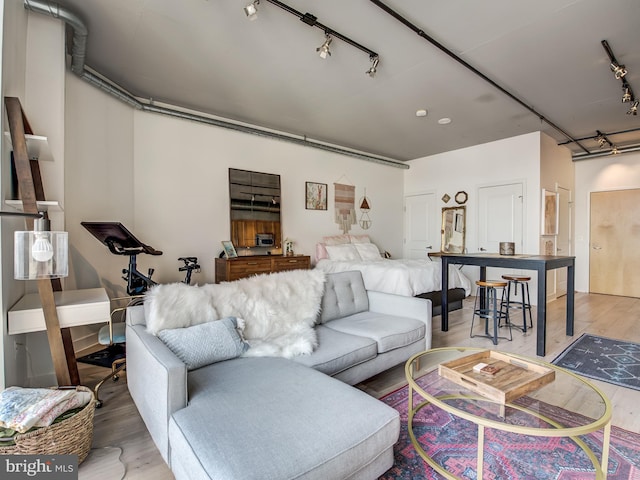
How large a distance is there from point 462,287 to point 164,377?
440cm

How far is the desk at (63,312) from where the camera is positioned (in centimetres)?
188

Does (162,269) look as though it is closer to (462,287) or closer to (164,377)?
(164,377)

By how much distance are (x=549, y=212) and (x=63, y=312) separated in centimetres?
681

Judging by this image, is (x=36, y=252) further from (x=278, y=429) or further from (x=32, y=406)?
(x=278, y=429)

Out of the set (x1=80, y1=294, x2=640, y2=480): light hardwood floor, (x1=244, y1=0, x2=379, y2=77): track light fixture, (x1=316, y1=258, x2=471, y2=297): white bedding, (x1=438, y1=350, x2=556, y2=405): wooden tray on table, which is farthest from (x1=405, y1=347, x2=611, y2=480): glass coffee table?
(x1=244, y1=0, x2=379, y2=77): track light fixture

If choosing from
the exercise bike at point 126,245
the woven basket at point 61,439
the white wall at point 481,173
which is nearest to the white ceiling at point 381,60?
the white wall at point 481,173

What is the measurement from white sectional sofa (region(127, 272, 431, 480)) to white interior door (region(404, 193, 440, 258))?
17.4ft

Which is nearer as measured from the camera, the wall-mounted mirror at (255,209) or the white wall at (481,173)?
the wall-mounted mirror at (255,209)

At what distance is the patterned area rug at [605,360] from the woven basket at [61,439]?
370 centimetres

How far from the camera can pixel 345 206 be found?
652 cm

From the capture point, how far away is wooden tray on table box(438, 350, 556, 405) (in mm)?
1562

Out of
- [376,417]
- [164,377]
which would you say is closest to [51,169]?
[164,377]

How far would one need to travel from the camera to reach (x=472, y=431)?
74.6 inches

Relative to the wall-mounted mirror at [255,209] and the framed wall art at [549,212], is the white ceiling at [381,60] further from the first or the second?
the framed wall art at [549,212]
